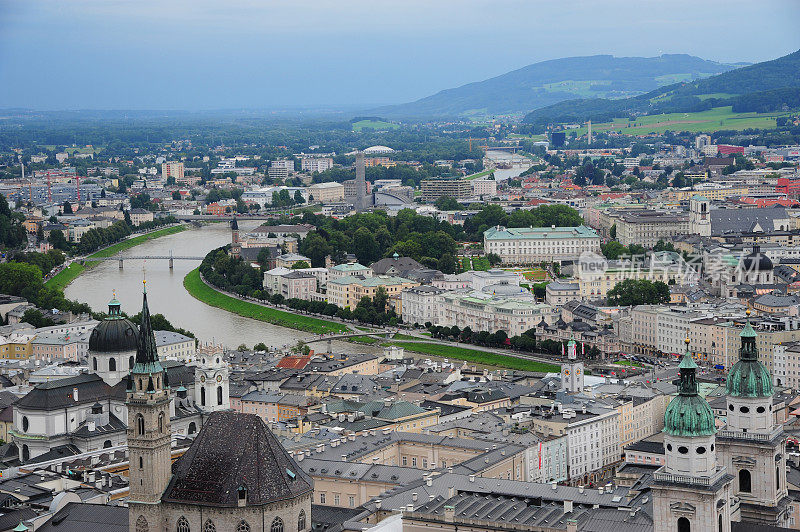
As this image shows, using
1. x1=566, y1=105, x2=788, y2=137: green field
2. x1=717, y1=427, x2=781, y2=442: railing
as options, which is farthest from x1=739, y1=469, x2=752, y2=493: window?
x1=566, y1=105, x2=788, y2=137: green field

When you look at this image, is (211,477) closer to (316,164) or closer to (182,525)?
(182,525)

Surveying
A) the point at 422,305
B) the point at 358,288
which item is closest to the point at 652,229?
the point at 358,288

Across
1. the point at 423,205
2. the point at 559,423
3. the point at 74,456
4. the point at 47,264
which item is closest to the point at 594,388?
the point at 559,423

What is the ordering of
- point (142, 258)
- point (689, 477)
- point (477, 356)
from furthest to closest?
point (142, 258) < point (477, 356) < point (689, 477)

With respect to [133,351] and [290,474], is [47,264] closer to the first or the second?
[133,351]

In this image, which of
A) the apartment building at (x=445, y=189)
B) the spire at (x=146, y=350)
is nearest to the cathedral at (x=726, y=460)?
the spire at (x=146, y=350)

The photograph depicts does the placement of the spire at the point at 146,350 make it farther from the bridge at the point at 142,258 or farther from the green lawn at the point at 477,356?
the bridge at the point at 142,258

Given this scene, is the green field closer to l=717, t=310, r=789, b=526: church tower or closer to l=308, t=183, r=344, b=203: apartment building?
→ l=308, t=183, r=344, b=203: apartment building
